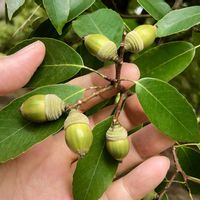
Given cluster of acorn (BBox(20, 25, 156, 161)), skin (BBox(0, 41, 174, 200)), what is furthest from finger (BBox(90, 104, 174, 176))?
cluster of acorn (BBox(20, 25, 156, 161))

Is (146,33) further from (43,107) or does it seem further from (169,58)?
(43,107)

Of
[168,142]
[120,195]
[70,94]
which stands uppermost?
[70,94]

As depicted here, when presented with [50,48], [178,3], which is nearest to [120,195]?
[50,48]

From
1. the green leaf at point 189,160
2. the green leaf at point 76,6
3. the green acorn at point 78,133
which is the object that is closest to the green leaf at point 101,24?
the green leaf at point 76,6

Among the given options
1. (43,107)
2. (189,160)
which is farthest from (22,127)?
(189,160)

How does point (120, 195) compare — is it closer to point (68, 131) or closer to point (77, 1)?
point (68, 131)

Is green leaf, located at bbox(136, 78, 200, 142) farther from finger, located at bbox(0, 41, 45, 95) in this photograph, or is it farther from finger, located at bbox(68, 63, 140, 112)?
finger, located at bbox(0, 41, 45, 95)

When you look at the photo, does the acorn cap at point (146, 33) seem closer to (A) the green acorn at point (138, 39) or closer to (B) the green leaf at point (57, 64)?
(A) the green acorn at point (138, 39)
